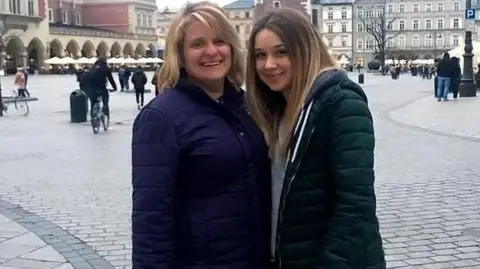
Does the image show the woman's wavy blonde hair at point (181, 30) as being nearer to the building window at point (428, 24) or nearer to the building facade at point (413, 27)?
the building facade at point (413, 27)

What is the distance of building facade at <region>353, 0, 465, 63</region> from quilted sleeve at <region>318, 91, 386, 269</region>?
353ft

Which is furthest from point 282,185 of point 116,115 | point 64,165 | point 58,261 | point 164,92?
point 116,115

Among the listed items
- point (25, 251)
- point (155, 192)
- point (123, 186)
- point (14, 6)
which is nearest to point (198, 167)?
point (155, 192)

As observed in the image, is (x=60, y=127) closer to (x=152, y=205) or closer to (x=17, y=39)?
(x=152, y=205)

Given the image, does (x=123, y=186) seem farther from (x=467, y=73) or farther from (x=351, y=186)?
(x=467, y=73)

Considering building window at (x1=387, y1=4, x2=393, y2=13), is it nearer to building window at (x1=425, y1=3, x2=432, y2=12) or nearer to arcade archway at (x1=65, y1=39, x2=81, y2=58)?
building window at (x1=425, y1=3, x2=432, y2=12)

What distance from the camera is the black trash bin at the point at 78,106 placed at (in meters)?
18.5

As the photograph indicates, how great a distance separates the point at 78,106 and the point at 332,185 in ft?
55.3

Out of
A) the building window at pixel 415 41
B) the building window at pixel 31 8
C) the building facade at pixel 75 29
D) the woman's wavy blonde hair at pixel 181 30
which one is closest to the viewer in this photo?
the woman's wavy blonde hair at pixel 181 30

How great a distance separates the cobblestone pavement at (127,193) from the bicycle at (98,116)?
0.54 m

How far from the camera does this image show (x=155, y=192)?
2.22 m

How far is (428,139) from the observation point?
13094 mm

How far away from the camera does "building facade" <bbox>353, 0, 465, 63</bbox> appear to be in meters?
107

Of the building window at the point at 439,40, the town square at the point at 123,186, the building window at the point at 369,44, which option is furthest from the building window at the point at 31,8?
the building window at the point at 439,40
